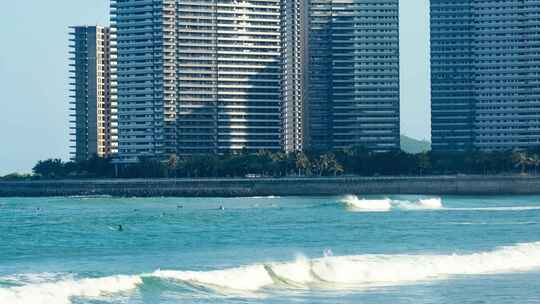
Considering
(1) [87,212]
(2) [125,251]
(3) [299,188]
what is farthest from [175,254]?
(3) [299,188]

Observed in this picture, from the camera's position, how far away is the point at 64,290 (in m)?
54.2

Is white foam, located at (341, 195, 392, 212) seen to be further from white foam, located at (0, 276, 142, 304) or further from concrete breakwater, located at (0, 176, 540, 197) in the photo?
white foam, located at (0, 276, 142, 304)

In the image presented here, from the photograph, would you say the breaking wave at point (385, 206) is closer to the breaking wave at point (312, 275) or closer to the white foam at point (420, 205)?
the white foam at point (420, 205)

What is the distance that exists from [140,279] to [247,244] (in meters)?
27.4

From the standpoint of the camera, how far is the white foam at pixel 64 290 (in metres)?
51.8

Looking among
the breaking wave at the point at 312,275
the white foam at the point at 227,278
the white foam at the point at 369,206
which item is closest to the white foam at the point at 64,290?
the breaking wave at the point at 312,275

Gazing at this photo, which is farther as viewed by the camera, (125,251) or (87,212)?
(87,212)

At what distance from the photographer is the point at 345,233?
96938 millimetres

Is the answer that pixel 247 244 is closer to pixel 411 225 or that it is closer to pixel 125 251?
pixel 125 251

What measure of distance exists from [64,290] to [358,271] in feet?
52.0

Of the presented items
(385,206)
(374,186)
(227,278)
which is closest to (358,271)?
(227,278)

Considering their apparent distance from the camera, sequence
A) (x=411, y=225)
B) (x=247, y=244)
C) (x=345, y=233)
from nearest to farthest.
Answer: (x=247, y=244) → (x=345, y=233) → (x=411, y=225)

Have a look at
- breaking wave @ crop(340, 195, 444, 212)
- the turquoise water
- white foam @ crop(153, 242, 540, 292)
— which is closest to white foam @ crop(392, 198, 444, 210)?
breaking wave @ crop(340, 195, 444, 212)

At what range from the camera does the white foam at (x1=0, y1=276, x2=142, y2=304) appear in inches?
2039
